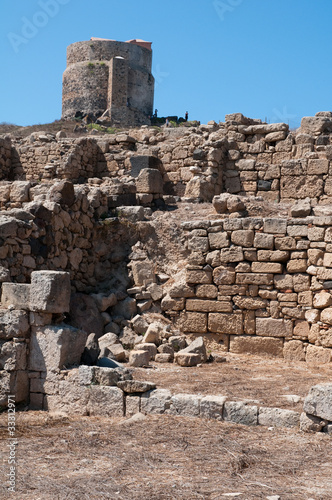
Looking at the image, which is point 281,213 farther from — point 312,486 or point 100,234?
point 312,486

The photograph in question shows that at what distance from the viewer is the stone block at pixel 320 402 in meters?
5.11

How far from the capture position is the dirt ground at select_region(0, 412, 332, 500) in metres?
3.90

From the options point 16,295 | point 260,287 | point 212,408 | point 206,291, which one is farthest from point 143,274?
point 212,408

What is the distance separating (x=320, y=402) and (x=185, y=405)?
136 cm

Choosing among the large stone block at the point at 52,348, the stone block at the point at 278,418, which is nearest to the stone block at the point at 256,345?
the large stone block at the point at 52,348

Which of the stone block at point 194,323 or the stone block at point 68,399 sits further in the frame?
the stone block at point 194,323

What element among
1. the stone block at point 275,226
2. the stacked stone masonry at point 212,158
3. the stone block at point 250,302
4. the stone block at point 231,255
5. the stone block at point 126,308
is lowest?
the stone block at point 126,308

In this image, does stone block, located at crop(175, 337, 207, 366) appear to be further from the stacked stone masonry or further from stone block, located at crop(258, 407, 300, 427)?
the stacked stone masonry

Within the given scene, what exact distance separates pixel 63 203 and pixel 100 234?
3.68ft

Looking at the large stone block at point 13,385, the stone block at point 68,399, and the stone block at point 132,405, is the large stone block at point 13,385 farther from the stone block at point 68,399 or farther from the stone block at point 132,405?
the stone block at point 132,405

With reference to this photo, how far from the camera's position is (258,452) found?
467cm

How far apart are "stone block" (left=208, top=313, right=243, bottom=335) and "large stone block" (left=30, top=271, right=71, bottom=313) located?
3.62 metres

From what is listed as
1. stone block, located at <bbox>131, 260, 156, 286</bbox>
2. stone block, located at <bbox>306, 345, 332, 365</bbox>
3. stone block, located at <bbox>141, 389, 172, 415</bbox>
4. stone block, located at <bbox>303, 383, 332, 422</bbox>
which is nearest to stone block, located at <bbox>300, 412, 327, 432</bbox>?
stone block, located at <bbox>303, 383, 332, 422</bbox>

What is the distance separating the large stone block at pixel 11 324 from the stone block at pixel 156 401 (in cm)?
162
